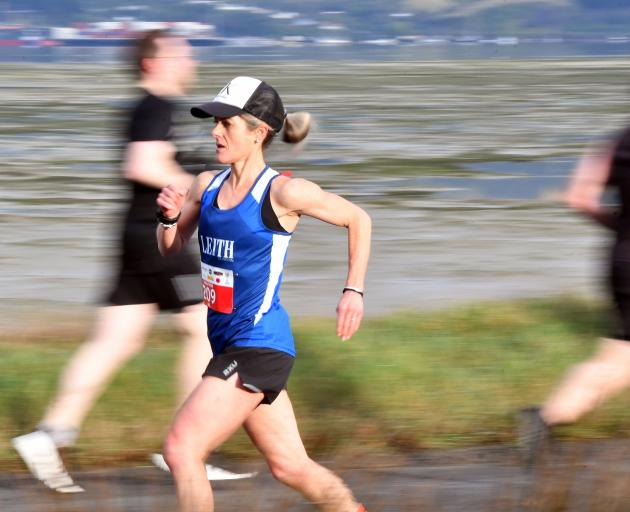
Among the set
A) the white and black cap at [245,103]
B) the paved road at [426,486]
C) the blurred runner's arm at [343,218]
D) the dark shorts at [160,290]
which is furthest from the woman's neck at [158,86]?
the paved road at [426,486]

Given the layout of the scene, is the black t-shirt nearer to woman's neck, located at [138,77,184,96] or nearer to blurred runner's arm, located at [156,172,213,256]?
woman's neck, located at [138,77,184,96]

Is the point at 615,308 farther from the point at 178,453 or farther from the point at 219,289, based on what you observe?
the point at 178,453

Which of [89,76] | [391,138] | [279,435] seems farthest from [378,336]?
[89,76]

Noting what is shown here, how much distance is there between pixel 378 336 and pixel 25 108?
30.5 meters

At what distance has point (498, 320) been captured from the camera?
311 inches

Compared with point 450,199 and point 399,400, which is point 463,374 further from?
point 450,199

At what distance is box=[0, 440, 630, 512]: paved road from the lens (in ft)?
14.6

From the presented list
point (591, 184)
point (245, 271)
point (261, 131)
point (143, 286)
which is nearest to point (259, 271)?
point (245, 271)

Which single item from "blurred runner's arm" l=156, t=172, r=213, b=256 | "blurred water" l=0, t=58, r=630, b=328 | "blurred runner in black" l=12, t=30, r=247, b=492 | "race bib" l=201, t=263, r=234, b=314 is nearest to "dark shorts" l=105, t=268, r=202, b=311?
"blurred runner in black" l=12, t=30, r=247, b=492

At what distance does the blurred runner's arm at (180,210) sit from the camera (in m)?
4.15

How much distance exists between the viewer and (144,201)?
515 cm

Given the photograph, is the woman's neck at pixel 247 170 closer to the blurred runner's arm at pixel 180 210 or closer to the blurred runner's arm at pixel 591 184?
the blurred runner's arm at pixel 180 210

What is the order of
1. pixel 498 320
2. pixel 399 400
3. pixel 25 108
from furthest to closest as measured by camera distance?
1. pixel 25 108
2. pixel 498 320
3. pixel 399 400

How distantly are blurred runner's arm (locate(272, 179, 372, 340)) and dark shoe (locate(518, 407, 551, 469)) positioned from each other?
1.16m
